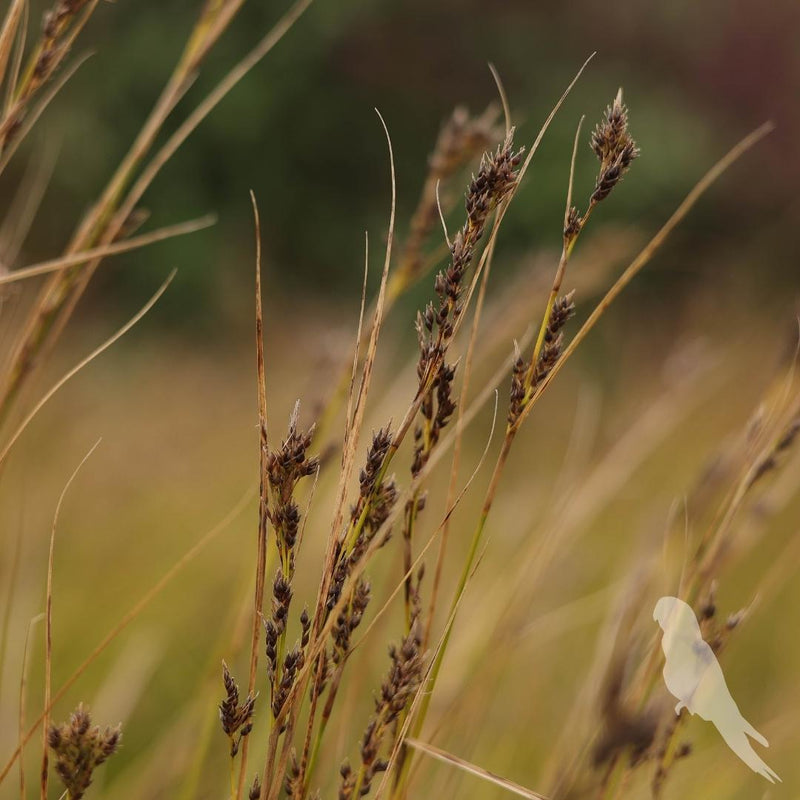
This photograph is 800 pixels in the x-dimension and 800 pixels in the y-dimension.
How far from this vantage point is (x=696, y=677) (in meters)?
0.39

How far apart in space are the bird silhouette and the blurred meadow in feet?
0.04

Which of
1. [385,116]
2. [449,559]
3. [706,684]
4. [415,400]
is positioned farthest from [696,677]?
[385,116]

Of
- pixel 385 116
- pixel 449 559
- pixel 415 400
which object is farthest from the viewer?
pixel 385 116

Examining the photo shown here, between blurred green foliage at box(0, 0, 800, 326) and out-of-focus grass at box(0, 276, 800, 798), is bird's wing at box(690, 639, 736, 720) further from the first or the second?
blurred green foliage at box(0, 0, 800, 326)

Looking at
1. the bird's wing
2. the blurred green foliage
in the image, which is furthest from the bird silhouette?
the blurred green foliage

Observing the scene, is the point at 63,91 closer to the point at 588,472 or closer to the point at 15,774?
the point at 15,774

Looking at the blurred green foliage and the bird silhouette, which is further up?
the blurred green foliage

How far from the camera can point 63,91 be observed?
12.9 ft

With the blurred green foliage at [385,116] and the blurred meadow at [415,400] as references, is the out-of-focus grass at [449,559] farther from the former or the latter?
the blurred green foliage at [385,116]

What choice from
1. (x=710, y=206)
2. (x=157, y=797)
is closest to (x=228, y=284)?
(x=710, y=206)

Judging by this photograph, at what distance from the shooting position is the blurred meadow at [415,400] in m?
0.47

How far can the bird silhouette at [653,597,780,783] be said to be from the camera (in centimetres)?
39

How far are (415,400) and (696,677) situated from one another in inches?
7.1

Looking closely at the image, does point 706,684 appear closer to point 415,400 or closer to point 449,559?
point 415,400
